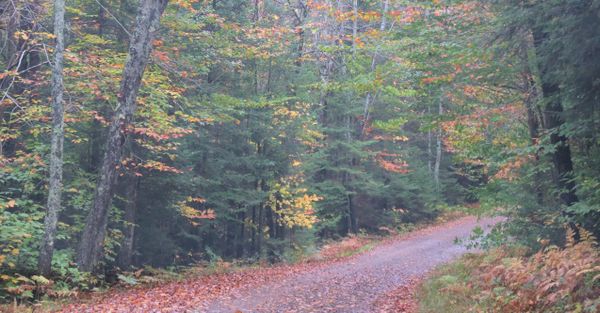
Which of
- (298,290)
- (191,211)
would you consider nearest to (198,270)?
(191,211)

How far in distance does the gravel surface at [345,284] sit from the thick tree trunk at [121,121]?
3822 millimetres

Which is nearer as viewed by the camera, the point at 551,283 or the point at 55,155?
the point at 551,283

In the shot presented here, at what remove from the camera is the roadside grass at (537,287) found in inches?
246

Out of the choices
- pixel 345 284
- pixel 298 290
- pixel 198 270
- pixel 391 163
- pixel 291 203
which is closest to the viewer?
pixel 298 290

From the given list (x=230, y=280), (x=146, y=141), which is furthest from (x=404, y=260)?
(x=146, y=141)

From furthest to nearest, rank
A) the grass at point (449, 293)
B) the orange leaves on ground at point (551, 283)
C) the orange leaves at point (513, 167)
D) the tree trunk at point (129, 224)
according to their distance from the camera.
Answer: the tree trunk at point (129, 224) → the orange leaves at point (513, 167) → the grass at point (449, 293) → the orange leaves on ground at point (551, 283)

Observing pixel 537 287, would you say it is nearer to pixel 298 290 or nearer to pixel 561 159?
pixel 561 159

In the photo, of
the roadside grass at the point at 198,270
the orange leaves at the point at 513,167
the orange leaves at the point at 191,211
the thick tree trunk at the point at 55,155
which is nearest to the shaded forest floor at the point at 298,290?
the roadside grass at the point at 198,270

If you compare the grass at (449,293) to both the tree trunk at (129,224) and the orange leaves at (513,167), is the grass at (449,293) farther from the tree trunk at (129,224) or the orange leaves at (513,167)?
the tree trunk at (129,224)

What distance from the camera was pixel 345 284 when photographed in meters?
13.0

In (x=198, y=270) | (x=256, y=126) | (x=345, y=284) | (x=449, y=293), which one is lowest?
(x=198, y=270)

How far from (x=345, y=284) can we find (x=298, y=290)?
158 centimetres

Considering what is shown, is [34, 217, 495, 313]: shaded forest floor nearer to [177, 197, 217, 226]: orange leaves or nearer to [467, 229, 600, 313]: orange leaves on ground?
[467, 229, 600, 313]: orange leaves on ground

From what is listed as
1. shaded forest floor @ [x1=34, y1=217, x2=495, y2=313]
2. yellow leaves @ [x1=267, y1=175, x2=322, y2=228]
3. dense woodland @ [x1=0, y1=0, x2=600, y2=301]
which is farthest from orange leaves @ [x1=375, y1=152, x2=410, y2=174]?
shaded forest floor @ [x1=34, y1=217, x2=495, y2=313]
